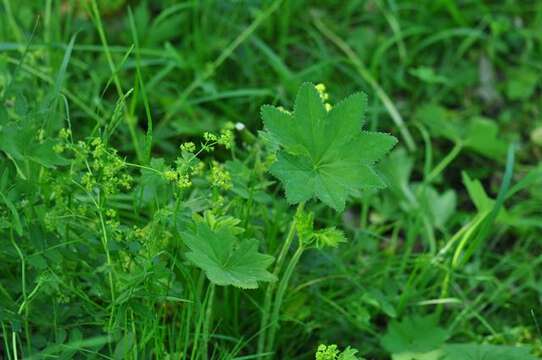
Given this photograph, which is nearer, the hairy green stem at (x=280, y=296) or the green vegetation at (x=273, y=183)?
the green vegetation at (x=273, y=183)

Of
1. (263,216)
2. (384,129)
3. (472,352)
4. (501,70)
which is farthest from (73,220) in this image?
(501,70)

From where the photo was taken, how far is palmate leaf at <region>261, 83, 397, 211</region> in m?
1.71

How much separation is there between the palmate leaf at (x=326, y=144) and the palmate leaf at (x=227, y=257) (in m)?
0.18

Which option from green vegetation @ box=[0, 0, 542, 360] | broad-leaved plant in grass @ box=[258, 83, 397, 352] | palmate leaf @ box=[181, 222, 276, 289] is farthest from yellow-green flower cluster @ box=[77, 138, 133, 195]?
broad-leaved plant in grass @ box=[258, 83, 397, 352]

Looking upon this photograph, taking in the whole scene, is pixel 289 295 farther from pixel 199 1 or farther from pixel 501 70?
pixel 501 70

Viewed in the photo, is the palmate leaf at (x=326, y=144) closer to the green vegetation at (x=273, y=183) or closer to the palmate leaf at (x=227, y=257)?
the green vegetation at (x=273, y=183)

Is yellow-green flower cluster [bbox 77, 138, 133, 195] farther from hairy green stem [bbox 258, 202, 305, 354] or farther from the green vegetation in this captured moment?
hairy green stem [bbox 258, 202, 305, 354]

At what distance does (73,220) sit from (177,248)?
28 centimetres

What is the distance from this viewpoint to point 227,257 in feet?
5.63

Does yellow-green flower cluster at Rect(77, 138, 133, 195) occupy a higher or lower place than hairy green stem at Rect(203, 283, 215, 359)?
higher

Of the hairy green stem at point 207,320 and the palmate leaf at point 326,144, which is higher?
the palmate leaf at point 326,144

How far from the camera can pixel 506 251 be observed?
2.69 m

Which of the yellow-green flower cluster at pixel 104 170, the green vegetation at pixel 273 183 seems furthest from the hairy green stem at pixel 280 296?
the yellow-green flower cluster at pixel 104 170

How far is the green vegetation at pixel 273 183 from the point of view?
5.72 feet
